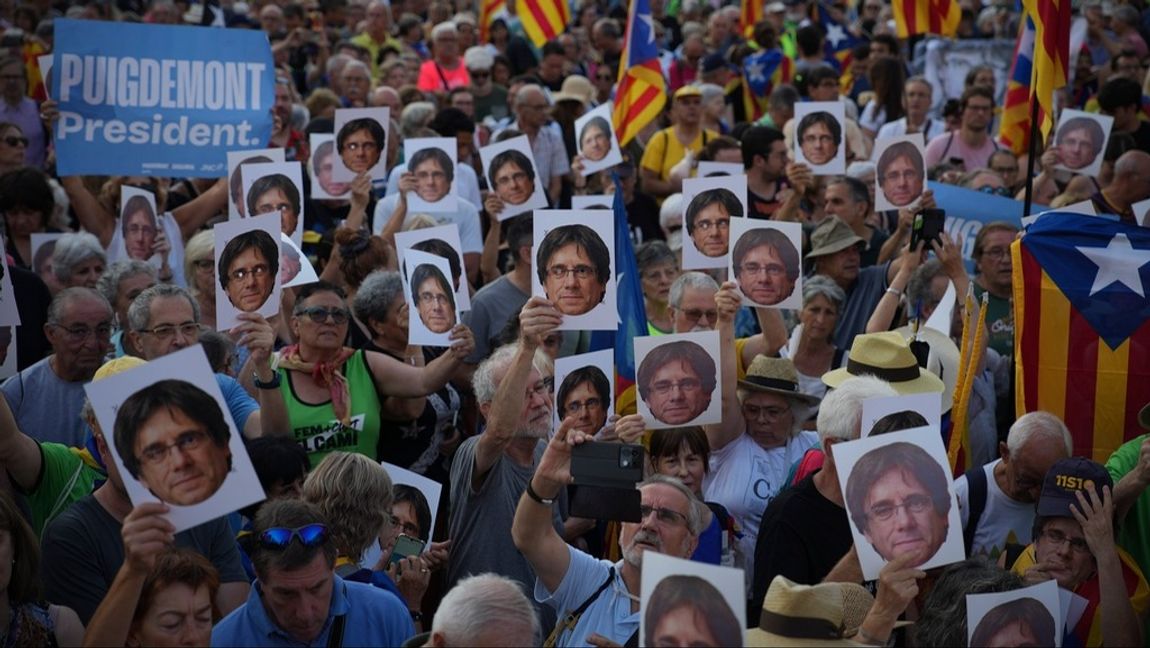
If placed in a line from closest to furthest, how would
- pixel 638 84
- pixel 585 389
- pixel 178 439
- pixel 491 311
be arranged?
1. pixel 178 439
2. pixel 585 389
3. pixel 491 311
4. pixel 638 84

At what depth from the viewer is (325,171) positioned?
891cm

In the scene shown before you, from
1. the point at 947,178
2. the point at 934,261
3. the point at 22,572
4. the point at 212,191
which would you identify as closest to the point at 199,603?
the point at 22,572

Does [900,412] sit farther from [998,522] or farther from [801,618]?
[801,618]

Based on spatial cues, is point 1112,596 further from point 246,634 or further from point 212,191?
point 212,191

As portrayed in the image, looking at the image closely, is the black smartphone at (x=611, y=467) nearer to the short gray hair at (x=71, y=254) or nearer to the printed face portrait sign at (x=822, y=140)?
the short gray hair at (x=71, y=254)

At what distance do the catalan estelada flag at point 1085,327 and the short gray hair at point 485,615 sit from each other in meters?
3.26

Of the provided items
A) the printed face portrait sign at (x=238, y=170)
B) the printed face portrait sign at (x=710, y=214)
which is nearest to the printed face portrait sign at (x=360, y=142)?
the printed face portrait sign at (x=238, y=170)

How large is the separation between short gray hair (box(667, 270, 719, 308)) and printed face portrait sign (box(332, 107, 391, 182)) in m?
2.47

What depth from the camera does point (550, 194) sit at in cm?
1170

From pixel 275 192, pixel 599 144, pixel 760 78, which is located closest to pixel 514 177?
pixel 599 144

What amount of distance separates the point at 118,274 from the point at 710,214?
2.89 metres

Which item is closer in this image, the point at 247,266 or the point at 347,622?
the point at 347,622

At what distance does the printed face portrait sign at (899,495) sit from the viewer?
4.57 meters

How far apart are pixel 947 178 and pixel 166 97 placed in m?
5.34
